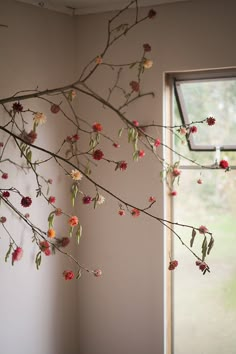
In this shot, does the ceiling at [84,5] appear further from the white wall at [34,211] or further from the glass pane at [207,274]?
the glass pane at [207,274]

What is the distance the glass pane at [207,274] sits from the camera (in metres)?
2.46

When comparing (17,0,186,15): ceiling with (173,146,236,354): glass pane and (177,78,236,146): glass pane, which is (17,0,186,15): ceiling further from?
(173,146,236,354): glass pane

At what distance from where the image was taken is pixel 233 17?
219cm

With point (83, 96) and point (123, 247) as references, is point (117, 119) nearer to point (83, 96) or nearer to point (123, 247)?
point (83, 96)

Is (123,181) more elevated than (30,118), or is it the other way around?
(30,118)

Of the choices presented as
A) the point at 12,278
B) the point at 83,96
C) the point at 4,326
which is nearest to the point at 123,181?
the point at 83,96

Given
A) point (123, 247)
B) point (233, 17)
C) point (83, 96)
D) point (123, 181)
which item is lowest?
point (123, 247)

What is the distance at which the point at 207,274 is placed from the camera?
2516 mm

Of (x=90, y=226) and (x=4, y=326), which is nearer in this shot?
(x=4, y=326)

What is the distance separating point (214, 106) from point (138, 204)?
71cm

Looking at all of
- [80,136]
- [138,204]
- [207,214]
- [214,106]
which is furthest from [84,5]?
[207,214]

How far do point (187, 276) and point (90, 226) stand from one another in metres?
0.66

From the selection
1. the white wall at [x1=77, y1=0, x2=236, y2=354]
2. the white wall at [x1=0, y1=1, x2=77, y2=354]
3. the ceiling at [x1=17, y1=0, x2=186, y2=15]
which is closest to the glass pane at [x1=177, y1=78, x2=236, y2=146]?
the white wall at [x1=77, y1=0, x2=236, y2=354]

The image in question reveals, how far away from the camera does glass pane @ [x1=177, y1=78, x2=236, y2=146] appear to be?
2.39m
